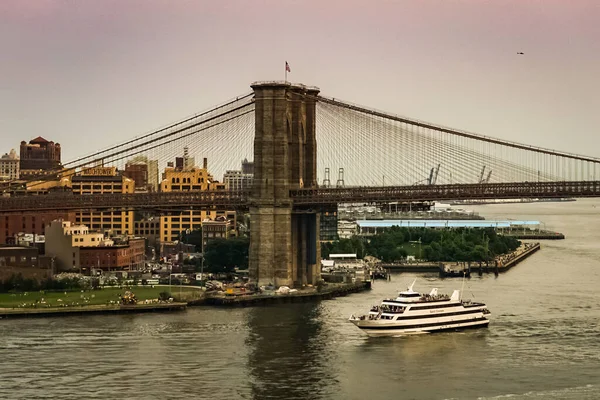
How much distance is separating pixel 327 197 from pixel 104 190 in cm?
4118

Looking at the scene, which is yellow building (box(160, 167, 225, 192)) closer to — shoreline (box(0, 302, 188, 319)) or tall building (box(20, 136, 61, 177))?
tall building (box(20, 136, 61, 177))

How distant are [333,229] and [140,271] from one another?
29.1m

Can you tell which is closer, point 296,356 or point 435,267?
point 296,356

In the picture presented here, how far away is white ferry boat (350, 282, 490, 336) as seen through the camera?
1604 inches

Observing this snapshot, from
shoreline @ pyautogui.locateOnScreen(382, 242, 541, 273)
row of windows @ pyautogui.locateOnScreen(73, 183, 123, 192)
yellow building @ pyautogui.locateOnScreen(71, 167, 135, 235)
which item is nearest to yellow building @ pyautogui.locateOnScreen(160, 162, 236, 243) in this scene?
yellow building @ pyautogui.locateOnScreen(71, 167, 135, 235)

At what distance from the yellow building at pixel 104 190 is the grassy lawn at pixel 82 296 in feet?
98.6

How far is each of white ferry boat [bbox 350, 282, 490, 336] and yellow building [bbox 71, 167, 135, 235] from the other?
140ft

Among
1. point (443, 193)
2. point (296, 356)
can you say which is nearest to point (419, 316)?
point (296, 356)

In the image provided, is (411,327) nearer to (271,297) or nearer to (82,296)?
(271,297)

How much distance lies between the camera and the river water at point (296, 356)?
31281 millimetres

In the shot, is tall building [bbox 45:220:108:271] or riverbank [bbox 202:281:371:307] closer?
riverbank [bbox 202:281:371:307]

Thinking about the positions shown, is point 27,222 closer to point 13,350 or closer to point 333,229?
point 333,229

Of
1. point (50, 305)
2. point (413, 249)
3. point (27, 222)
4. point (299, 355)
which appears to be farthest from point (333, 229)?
point (299, 355)

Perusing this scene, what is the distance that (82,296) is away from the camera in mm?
49375
